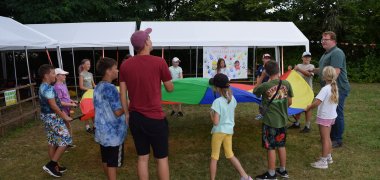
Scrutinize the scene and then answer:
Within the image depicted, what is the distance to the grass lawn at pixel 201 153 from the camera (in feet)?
13.3

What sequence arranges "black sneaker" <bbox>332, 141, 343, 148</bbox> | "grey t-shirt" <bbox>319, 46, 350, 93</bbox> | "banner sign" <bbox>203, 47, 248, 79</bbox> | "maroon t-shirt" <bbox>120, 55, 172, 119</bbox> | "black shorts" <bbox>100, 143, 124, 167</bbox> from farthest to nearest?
"banner sign" <bbox>203, 47, 248, 79</bbox>, "black sneaker" <bbox>332, 141, 343, 148</bbox>, "grey t-shirt" <bbox>319, 46, 350, 93</bbox>, "black shorts" <bbox>100, 143, 124, 167</bbox>, "maroon t-shirt" <bbox>120, 55, 172, 119</bbox>

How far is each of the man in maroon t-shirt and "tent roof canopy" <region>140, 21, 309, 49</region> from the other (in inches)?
259

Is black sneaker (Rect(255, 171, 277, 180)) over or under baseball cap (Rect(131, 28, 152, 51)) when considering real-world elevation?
under

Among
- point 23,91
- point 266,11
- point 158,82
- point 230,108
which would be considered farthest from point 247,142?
point 266,11

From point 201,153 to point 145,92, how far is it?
2.24 metres

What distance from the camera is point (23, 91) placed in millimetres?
11273

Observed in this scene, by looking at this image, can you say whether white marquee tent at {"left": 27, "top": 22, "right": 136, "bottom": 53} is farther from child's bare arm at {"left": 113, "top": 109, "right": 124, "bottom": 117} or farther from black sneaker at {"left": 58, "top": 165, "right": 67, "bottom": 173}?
child's bare arm at {"left": 113, "top": 109, "right": 124, "bottom": 117}

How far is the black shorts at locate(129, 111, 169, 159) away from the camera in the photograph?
9.21 ft

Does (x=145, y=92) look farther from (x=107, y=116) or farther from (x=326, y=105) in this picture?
(x=326, y=105)

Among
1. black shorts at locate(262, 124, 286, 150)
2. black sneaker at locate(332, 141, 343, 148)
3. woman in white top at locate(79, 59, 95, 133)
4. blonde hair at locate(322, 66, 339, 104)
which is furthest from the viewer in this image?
woman in white top at locate(79, 59, 95, 133)

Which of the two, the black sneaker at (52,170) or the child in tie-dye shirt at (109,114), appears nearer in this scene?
the child in tie-dye shirt at (109,114)

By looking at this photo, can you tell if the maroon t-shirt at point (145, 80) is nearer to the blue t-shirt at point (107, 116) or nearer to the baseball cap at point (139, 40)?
the baseball cap at point (139, 40)

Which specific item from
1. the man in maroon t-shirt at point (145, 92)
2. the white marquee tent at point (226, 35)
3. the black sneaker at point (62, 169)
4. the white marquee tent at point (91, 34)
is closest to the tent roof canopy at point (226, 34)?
the white marquee tent at point (226, 35)

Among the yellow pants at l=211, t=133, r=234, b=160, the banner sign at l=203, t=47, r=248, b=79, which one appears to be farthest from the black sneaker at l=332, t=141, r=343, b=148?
the banner sign at l=203, t=47, r=248, b=79
